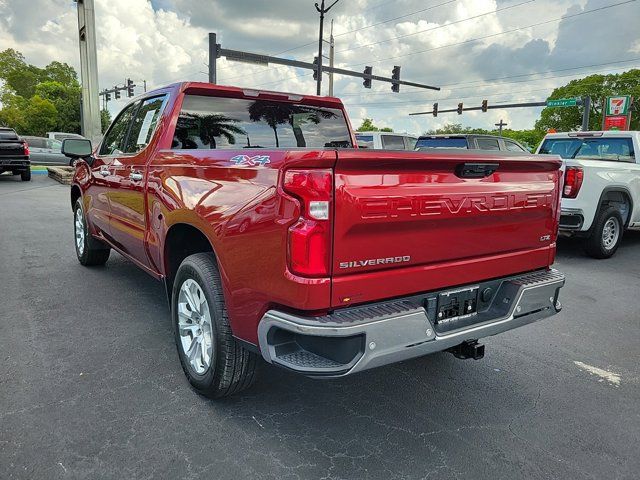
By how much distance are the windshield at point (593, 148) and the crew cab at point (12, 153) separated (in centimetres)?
1626

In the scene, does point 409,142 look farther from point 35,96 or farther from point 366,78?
point 35,96

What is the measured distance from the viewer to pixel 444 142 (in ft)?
41.2

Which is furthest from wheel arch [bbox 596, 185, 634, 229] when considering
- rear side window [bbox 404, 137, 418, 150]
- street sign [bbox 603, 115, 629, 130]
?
street sign [bbox 603, 115, 629, 130]

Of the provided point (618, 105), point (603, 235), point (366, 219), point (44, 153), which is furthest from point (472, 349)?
point (618, 105)

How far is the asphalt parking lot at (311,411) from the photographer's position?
244cm

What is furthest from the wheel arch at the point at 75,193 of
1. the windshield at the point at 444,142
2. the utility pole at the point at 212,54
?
the utility pole at the point at 212,54

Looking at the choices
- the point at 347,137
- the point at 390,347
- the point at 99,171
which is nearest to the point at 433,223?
the point at 390,347

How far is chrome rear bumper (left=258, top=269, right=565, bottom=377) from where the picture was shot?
85.5 inches

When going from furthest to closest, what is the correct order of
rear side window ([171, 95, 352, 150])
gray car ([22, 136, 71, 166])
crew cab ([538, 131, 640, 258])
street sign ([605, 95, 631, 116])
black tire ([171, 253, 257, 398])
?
street sign ([605, 95, 631, 116]) → gray car ([22, 136, 71, 166]) → crew cab ([538, 131, 640, 258]) → rear side window ([171, 95, 352, 150]) → black tire ([171, 253, 257, 398])

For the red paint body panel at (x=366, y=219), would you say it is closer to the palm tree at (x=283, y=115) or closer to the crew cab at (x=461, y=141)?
the palm tree at (x=283, y=115)

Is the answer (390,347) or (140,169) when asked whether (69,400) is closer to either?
(140,169)

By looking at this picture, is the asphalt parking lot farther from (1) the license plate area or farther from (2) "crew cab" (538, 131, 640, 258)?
(2) "crew cab" (538, 131, 640, 258)

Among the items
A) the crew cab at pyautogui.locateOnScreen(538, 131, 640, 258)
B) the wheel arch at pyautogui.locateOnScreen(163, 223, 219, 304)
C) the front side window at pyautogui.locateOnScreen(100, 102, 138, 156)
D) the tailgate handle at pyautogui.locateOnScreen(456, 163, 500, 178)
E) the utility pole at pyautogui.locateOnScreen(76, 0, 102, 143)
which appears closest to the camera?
the tailgate handle at pyautogui.locateOnScreen(456, 163, 500, 178)

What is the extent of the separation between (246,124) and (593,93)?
65600mm
